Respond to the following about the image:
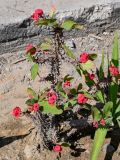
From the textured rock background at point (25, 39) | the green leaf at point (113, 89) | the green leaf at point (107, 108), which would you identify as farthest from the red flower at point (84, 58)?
the textured rock background at point (25, 39)

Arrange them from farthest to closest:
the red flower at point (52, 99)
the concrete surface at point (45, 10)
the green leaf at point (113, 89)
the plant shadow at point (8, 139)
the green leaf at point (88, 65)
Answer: the concrete surface at point (45, 10) → the plant shadow at point (8, 139) → the green leaf at point (113, 89) → the red flower at point (52, 99) → the green leaf at point (88, 65)

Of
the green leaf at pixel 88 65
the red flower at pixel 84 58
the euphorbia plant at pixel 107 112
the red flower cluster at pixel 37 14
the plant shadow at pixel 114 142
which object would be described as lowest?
the plant shadow at pixel 114 142

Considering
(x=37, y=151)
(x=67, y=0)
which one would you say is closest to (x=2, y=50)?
(x=67, y=0)

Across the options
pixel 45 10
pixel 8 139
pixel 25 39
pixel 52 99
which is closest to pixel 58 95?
pixel 52 99

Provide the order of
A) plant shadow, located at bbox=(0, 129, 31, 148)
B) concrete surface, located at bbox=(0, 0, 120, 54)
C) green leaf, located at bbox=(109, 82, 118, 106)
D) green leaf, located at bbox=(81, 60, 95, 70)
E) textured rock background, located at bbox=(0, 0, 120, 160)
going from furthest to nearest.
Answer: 1. concrete surface, located at bbox=(0, 0, 120, 54)
2. textured rock background, located at bbox=(0, 0, 120, 160)
3. plant shadow, located at bbox=(0, 129, 31, 148)
4. green leaf, located at bbox=(109, 82, 118, 106)
5. green leaf, located at bbox=(81, 60, 95, 70)

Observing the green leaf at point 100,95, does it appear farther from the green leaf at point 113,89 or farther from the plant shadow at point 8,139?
the plant shadow at point 8,139

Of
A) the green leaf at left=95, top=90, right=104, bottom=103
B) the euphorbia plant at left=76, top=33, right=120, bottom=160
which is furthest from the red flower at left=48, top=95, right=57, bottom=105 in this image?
the green leaf at left=95, top=90, right=104, bottom=103

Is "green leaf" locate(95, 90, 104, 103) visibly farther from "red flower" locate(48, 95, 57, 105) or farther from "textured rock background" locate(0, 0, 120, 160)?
"red flower" locate(48, 95, 57, 105)
